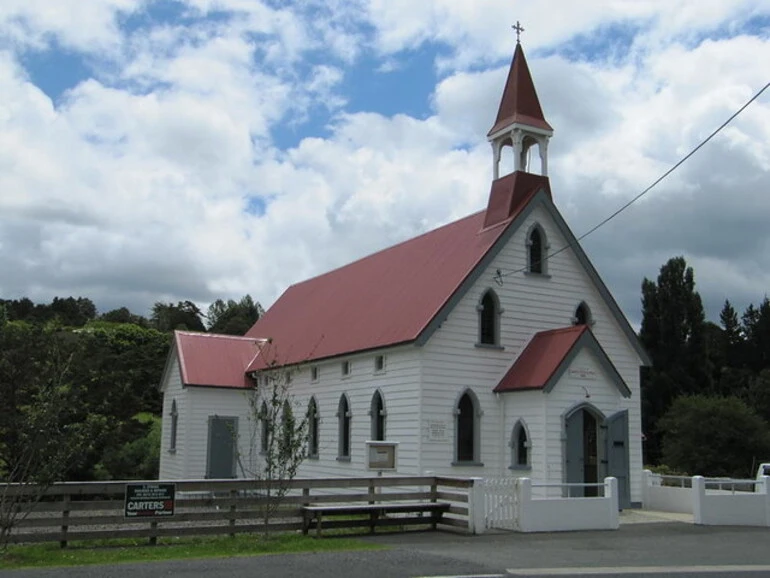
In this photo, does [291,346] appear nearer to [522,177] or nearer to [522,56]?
[522,177]

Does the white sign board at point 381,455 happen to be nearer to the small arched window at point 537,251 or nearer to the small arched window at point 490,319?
the small arched window at point 490,319

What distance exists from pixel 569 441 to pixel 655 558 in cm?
855

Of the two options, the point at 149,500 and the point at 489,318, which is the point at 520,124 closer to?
the point at 489,318

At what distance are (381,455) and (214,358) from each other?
14440 millimetres

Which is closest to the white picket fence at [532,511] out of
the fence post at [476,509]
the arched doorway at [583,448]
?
the fence post at [476,509]

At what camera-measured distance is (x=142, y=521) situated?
1634 cm

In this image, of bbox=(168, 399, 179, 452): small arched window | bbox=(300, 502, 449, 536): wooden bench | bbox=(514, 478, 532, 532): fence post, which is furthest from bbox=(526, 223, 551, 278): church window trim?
bbox=(168, 399, 179, 452): small arched window

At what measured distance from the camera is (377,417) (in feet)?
84.4

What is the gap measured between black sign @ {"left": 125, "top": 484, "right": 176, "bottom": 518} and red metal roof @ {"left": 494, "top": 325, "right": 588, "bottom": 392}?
10.5 metres

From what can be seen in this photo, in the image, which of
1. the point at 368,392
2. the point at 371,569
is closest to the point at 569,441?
the point at 368,392

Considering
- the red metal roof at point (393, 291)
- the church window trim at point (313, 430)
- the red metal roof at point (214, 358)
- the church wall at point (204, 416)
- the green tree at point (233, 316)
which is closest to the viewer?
the red metal roof at point (393, 291)

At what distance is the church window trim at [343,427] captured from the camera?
2756 cm

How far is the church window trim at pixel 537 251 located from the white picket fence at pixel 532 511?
339 inches

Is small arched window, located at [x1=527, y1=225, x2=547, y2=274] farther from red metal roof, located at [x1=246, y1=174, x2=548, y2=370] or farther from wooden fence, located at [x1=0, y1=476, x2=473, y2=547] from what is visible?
wooden fence, located at [x1=0, y1=476, x2=473, y2=547]
